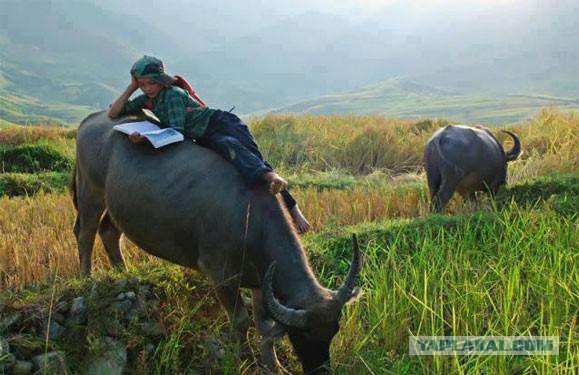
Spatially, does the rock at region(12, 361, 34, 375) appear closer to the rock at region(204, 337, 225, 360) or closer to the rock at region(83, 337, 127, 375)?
the rock at region(83, 337, 127, 375)

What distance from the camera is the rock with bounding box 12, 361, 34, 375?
111 inches

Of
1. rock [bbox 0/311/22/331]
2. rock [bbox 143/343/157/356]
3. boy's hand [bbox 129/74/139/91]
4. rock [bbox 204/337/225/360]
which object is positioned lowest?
rock [bbox 204/337/225/360]

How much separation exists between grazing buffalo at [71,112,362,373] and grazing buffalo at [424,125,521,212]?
354 cm

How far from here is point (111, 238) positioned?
13.5 ft

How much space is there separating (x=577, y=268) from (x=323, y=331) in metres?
1.87

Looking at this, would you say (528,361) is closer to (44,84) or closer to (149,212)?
(149,212)

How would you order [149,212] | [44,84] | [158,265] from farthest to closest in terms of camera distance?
[44,84] → [158,265] → [149,212]

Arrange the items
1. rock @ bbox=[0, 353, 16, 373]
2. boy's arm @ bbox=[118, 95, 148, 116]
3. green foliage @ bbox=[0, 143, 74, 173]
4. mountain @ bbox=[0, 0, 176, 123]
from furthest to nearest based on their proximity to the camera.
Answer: mountain @ bbox=[0, 0, 176, 123] → green foliage @ bbox=[0, 143, 74, 173] → boy's arm @ bbox=[118, 95, 148, 116] → rock @ bbox=[0, 353, 16, 373]

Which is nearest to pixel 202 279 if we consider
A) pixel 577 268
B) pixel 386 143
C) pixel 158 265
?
pixel 158 265

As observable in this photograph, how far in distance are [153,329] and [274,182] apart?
1.07 m

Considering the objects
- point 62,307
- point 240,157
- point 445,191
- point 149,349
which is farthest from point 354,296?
point 445,191

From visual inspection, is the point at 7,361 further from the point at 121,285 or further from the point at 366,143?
the point at 366,143

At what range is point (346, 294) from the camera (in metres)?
2.68

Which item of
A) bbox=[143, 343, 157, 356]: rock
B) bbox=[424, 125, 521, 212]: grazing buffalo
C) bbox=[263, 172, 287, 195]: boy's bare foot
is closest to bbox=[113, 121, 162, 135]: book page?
bbox=[263, 172, 287, 195]: boy's bare foot
